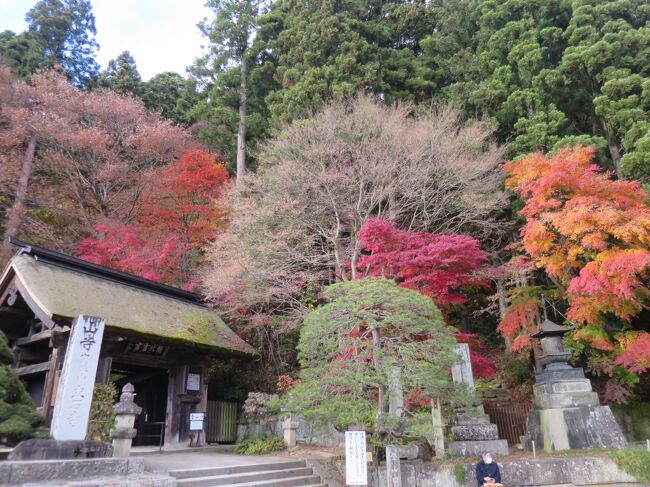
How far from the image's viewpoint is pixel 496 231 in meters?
14.4

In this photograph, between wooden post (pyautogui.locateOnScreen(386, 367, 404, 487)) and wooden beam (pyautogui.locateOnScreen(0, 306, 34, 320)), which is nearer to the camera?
wooden post (pyautogui.locateOnScreen(386, 367, 404, 487))

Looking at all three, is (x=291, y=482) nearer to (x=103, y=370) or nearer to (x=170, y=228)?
(x=103, y=370)

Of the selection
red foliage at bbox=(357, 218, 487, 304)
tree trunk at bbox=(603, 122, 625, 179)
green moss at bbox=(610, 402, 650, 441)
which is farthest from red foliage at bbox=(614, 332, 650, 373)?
tree trunk at bbox=(603, 122, 625, 179)

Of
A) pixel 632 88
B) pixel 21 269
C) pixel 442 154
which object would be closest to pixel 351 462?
pixel 21 269

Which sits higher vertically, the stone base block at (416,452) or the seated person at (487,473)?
the stone base block at (416,452)

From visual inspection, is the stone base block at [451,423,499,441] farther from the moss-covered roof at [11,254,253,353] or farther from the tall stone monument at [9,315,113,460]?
the tall stone monument at [9,315,113,460]

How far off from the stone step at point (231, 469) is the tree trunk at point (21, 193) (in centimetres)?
1162

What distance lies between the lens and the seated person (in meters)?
6.77

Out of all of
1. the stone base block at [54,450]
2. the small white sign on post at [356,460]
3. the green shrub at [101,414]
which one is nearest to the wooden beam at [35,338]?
the green shrub at [101,414]

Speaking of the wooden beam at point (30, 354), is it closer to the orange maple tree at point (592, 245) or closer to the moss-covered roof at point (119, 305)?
the moss-covered roof at point (119, 305)

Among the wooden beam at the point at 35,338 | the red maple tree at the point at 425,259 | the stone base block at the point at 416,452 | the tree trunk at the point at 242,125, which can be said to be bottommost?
the stone base block at the point at 416,452

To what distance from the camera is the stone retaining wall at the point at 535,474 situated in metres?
7.40

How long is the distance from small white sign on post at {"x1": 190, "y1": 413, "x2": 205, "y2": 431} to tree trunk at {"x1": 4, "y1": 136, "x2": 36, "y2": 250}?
9.02m

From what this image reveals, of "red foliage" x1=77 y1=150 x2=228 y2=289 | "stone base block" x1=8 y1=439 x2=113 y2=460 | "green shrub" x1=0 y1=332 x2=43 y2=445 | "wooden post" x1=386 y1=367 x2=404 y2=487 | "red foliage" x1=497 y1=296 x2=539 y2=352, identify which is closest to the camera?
"stone base block" x1=8 y1=439 x2=113 y2=460
